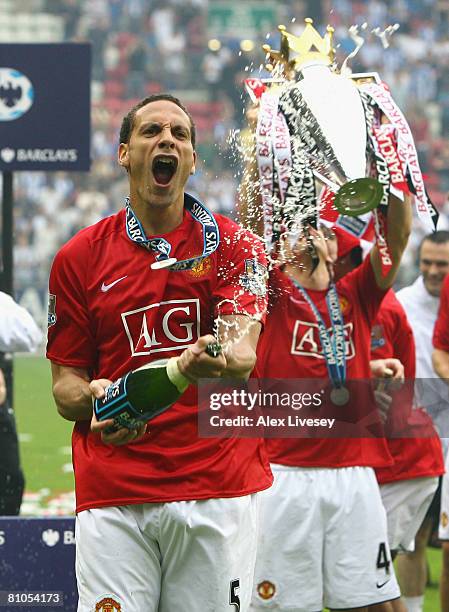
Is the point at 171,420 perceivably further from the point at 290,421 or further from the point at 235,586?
the point at 290,421

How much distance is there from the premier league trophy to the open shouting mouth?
44 centimetres

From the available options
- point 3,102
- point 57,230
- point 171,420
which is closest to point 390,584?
point 171,420

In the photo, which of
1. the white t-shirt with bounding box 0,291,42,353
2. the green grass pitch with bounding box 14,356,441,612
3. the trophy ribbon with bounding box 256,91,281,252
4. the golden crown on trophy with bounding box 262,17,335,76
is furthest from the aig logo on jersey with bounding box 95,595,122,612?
the green grass pitch with bounding box 14,356,441,612

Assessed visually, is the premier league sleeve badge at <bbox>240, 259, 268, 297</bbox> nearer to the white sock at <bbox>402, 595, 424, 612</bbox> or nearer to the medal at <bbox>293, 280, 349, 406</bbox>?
the medal at <bbox>293, 280, 349, 406</bbox>

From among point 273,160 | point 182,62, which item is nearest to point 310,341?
point 273,160

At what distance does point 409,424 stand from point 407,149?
1805 mm

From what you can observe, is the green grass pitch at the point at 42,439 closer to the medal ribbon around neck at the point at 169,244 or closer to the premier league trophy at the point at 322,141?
the premier league trophy at the point at 322,141

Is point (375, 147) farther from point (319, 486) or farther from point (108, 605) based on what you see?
point (108, 605)

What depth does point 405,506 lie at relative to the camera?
589 centimetres

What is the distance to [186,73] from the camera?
2856 cm

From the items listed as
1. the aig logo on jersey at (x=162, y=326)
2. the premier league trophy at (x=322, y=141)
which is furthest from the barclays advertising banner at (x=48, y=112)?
the aig logo on jersey at (x=162, y=326)

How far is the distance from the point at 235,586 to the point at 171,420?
52 centimetres

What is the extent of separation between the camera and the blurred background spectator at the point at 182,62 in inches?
925

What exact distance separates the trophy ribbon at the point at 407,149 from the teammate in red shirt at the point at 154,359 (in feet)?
2.53
